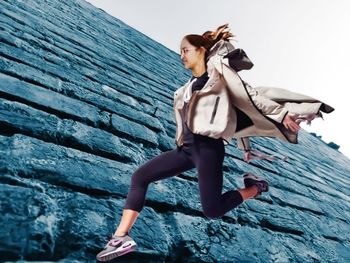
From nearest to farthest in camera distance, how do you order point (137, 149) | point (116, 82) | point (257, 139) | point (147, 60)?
point (137, 149)
point (116, 82)
point (257, 139)
point (147, 60)

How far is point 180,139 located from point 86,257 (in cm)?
48

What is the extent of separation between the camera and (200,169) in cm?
112

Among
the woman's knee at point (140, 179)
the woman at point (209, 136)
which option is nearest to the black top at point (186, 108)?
the woman at point (209, 136)

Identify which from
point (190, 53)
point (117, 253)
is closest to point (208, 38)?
point (190, 53)

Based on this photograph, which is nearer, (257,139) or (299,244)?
(299,244)

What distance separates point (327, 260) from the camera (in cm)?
188

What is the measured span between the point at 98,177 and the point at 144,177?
0.23 meters

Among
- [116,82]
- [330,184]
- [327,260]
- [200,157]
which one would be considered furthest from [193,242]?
[330,184]

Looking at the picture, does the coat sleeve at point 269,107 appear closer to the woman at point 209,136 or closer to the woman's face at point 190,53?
the woman at point 209,136

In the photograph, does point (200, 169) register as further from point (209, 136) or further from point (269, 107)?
point (269, 107)

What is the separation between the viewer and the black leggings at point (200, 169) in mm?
1106

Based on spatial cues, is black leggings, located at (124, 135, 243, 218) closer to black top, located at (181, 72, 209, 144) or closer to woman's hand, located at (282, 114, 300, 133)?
black top, located at (181, 72, 209, 144)

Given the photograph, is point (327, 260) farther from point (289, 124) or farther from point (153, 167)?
point (153, 167)

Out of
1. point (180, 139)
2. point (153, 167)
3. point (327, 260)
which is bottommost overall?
point (327, 260)
